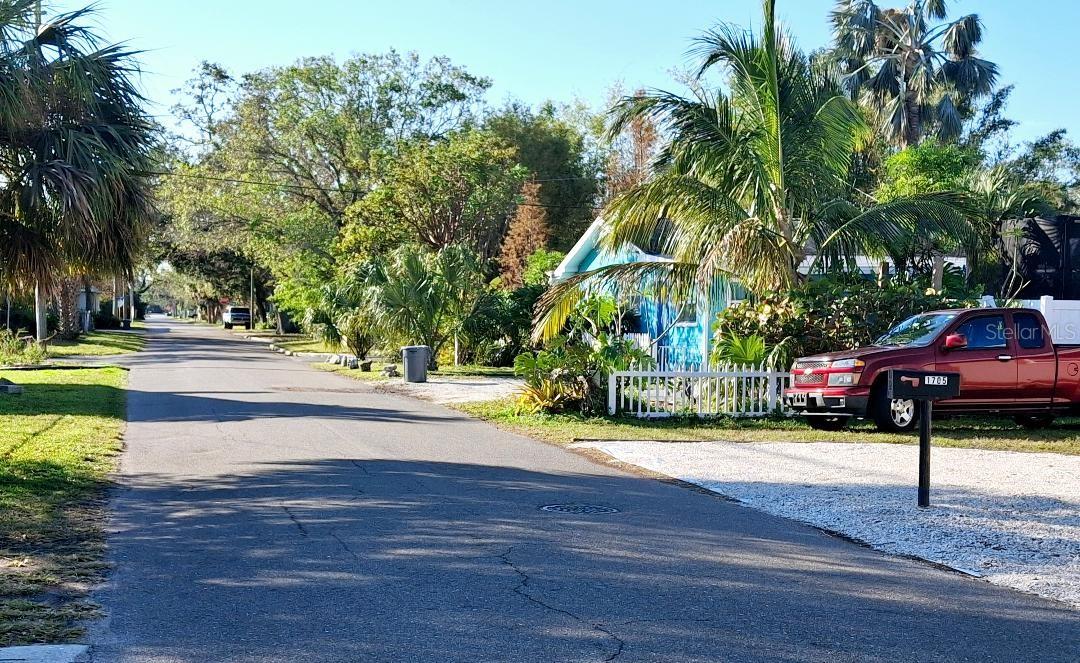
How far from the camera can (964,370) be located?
15680mm

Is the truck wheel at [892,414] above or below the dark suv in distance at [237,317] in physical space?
below

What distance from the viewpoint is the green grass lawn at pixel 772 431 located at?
1491 cm

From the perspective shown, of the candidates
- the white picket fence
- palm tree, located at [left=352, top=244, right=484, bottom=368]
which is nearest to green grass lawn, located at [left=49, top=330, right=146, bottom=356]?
palm tree, located at [left=352, top=244, right=484, bottom=368]

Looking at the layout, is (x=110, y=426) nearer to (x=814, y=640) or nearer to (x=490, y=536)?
(x=490, y=536)

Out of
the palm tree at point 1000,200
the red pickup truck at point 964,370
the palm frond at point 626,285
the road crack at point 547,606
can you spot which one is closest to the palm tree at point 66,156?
the palm frond at point 626,285

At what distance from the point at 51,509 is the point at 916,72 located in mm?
40347

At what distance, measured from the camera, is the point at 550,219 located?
5309cm

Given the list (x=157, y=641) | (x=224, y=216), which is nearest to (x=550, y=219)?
(x=224, y=216)

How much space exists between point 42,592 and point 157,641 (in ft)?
4.68

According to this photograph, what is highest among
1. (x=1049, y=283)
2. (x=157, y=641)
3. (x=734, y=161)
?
(x=734, y=161)

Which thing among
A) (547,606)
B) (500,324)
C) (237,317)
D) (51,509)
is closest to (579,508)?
(547,606)

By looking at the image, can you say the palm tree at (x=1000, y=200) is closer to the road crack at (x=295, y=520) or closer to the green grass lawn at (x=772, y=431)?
the green grass lawn at (x=772, y=431)

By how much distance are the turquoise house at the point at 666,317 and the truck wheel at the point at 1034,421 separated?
5.15 meters

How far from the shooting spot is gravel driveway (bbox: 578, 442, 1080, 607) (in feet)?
26.1
